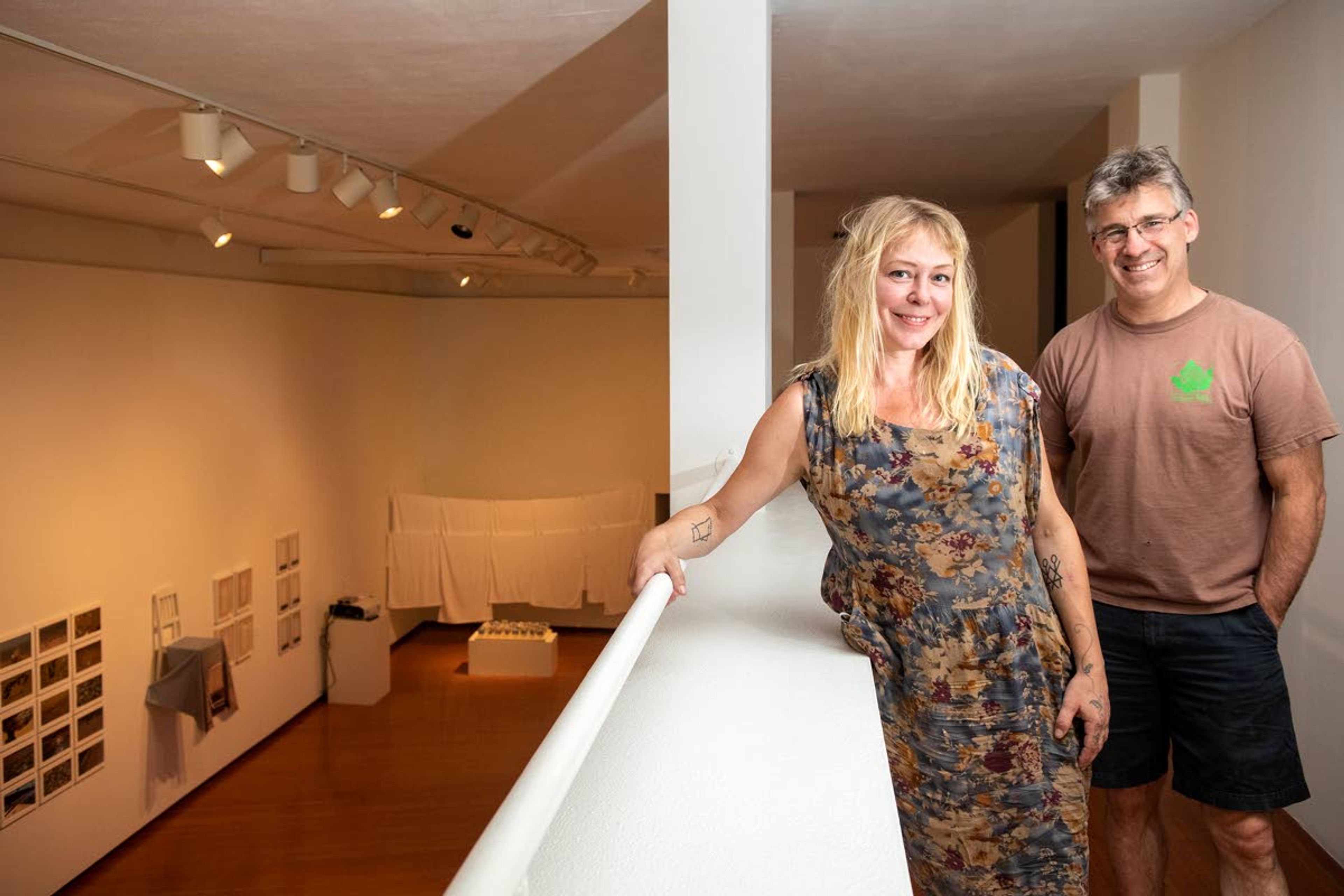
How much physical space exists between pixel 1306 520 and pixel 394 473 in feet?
38.1

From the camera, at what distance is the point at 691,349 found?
2939mm

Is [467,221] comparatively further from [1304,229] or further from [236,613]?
[236,613]

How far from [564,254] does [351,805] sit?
15.5ft

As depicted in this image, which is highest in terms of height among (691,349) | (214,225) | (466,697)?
(214,225)

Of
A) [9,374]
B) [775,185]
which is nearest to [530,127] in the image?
[775,185]

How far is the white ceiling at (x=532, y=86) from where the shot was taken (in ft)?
10.9

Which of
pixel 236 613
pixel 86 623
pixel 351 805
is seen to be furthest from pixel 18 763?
pixel 236 613

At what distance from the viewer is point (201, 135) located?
12.9 feet

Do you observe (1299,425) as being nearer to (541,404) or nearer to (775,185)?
(775,185)

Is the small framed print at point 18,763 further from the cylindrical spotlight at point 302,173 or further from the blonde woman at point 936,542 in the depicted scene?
the blonde woman at point 936,542

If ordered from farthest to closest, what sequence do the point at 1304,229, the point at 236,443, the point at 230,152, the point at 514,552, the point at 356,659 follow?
the point at 514,552 < the point at 356,659 < the point at 236,443 < the point at 230,152 < the point at 1304,229

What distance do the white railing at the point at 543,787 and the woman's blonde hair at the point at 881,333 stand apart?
62 cm

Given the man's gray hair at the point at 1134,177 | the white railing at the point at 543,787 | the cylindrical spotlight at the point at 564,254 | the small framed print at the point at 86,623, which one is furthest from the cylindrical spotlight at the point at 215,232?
the white railing at the point at 543,787

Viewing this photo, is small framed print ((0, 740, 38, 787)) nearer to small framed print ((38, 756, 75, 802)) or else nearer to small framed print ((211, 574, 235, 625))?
small framed print ((38, 756, 75, 802))
